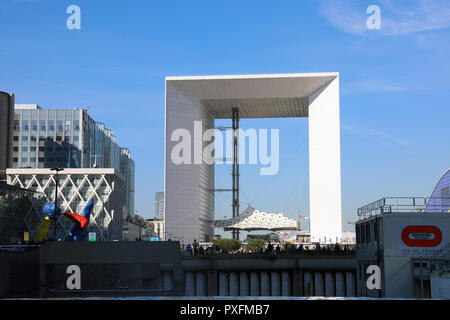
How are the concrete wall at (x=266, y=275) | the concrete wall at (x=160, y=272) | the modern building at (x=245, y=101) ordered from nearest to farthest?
1. the concrete wall at (x=160, y=272)
2. the concrete wall at (x=266, y=275)
3. the modern building at (x=245, y=101)

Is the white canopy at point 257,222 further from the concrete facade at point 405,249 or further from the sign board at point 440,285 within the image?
the sign board at point 440,285

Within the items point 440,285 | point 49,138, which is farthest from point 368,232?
point 49,138

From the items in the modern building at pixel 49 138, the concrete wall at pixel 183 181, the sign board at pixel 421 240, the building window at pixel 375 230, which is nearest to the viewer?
the sign board at pixel 421 240

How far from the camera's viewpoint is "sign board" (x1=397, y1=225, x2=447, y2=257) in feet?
108

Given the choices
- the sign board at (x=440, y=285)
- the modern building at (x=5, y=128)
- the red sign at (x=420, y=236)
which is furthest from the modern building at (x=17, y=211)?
the sign board at (x=440, y=285)

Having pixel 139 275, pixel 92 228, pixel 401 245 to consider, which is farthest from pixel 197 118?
pixel 401 245

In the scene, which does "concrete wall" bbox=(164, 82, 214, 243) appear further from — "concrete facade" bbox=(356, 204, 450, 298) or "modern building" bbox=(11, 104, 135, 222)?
"concrete facade" bbox=(356, 204, 450, 298)

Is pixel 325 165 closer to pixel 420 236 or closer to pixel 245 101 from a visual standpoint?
pixel 245 101

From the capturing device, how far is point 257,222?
115m

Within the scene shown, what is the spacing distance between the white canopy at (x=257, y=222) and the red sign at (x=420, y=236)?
81025mm

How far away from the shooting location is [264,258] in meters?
54.5

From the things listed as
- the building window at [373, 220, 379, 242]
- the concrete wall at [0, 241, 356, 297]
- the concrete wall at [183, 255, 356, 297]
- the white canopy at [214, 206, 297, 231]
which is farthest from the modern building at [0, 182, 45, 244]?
the building window at [373, 220, 379, 242]

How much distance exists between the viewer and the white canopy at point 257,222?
376 ft
